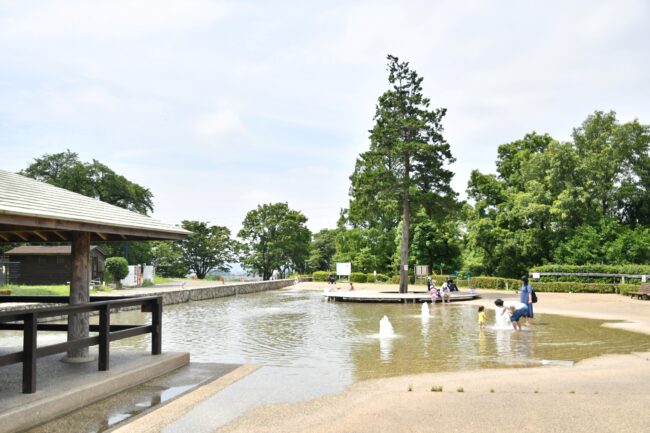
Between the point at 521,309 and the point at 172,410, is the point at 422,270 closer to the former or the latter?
the point at 521,309

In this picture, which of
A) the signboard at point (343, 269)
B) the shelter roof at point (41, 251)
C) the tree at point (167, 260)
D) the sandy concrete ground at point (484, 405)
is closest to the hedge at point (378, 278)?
the signboard at point (343, 269)

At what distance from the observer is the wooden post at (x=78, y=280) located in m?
10.2

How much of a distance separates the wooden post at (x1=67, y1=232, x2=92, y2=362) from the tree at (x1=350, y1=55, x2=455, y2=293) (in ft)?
96.3

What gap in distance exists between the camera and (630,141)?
50781 millimetres

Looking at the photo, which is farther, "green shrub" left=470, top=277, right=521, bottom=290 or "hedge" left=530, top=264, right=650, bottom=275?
"green shrub" left=470, top=277, right=521, bottom=290

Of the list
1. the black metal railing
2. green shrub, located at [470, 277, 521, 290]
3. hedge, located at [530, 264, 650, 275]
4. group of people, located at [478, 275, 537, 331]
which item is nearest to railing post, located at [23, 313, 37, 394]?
the black metal railing

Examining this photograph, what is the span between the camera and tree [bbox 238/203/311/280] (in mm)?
73375

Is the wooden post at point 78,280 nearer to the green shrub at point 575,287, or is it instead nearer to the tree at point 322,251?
the green shrub at point 575,287

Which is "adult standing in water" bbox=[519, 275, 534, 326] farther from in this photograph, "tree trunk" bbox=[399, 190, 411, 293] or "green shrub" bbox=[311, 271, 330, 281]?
"green shrub" bbox=[311, 271, 330, 281]

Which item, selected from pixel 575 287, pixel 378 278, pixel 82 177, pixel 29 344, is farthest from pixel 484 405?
pixel 82 177

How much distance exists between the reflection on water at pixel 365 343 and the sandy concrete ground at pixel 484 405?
3.59 feet

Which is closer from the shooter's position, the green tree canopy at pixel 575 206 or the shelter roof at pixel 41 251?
the shelter roof at pixel 41 251

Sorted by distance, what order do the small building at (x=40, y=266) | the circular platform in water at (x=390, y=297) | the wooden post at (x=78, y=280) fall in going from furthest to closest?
1. the small building at (x=40, y=266)
2. the circular platform in water at (x=390, y=297)
3. the wooden post at (x=78, y=280)

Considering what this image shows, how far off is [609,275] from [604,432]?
37.4m
